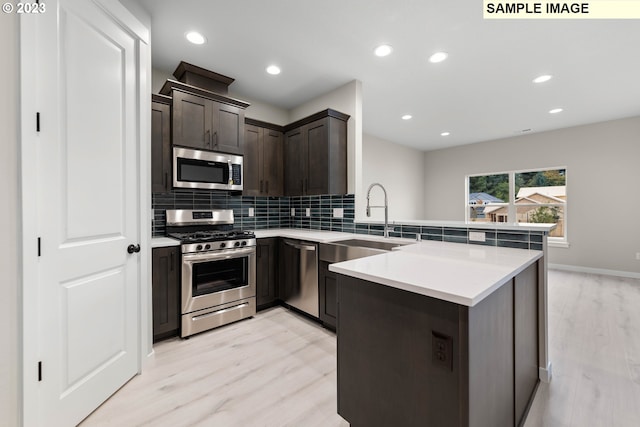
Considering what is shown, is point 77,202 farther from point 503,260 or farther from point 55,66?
point 503,260

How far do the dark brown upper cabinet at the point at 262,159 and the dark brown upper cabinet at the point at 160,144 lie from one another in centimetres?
89

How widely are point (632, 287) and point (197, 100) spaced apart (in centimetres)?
654

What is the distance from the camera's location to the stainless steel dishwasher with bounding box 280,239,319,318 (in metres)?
2.72

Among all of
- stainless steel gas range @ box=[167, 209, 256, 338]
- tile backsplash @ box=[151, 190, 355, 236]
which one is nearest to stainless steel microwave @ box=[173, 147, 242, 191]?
tile backsplash @ box=[151, 190, 355, 236]

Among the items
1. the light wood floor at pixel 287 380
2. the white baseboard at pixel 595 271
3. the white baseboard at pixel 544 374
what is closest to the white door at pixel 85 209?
the light wood floor at pixel 287 380

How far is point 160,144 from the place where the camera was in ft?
8.31

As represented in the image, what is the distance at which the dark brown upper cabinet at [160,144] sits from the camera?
8.19 ft

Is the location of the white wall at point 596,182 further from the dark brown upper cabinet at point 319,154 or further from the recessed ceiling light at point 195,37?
the recessed ceiling light at point 195,37

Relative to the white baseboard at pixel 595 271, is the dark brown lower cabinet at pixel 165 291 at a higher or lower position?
higher

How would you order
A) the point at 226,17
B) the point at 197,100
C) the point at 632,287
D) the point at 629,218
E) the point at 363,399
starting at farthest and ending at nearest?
the point at 629,218 < the point at 632,287 < the point at 197,100 < the point at 226,17 < the point at 363,399

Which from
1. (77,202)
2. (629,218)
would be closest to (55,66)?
(77,202)

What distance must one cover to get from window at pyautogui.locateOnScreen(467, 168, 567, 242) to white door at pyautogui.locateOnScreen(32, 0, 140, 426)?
691 centimetres

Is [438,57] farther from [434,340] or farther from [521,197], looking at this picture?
[521,197]

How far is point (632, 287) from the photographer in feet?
12.7
